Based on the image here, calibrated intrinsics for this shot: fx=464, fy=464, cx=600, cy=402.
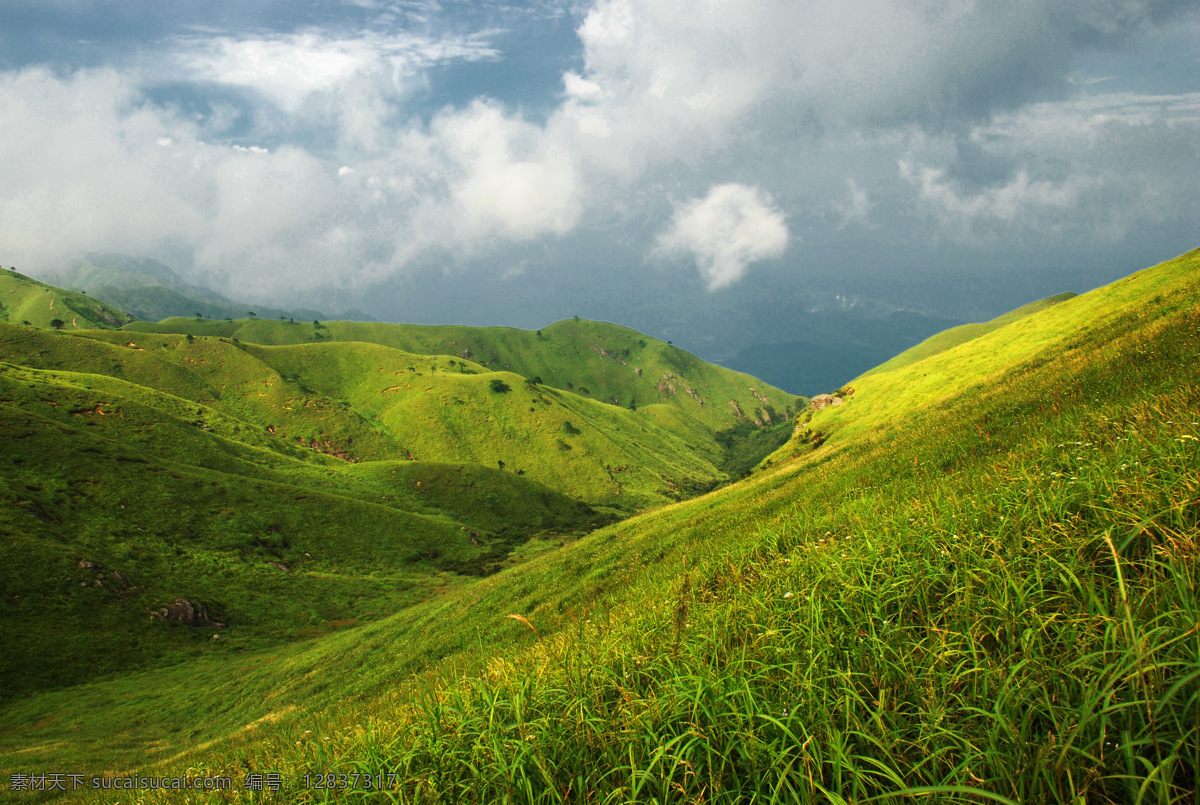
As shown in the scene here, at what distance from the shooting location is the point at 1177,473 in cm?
459

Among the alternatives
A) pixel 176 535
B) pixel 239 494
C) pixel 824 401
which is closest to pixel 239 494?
pixel 239 494

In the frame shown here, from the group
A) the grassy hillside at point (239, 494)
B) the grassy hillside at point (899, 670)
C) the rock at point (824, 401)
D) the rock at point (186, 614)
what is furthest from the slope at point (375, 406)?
the grassy hillside at point (899, 670)

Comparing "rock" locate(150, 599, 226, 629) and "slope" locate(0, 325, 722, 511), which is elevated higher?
"slope" locate(0, 325, 722, 511)

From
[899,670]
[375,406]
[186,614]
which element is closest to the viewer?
[899,670]

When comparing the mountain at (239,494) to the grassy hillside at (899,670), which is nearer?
the grassy hillside at (899,670)

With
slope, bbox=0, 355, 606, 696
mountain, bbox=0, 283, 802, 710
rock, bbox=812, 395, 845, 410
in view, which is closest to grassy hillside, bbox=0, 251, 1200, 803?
mountain, bbox=0, 283, 802, 710

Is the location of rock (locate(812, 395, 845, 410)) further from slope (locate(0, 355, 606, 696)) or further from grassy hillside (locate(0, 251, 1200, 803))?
slope (locate(0, 355, 606, 696))

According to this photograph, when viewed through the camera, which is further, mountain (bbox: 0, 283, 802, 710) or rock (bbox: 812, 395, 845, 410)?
rock (bbox: 812, 395, 845, 410)

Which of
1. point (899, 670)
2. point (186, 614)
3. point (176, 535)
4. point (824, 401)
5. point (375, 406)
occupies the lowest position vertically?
point (186, 614)

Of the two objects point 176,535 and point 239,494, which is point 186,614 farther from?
point 239,494

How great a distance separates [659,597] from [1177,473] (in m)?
6.49

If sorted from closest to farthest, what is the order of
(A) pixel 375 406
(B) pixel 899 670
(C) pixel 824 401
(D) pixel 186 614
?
(B) pixel 899 670
(D) pixel 186 614
(C) pixel 824 401
(A) pixel 375 406

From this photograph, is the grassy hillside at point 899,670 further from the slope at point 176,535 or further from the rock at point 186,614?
the rock at point 186,614

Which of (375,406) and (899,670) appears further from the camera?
(375,406)
